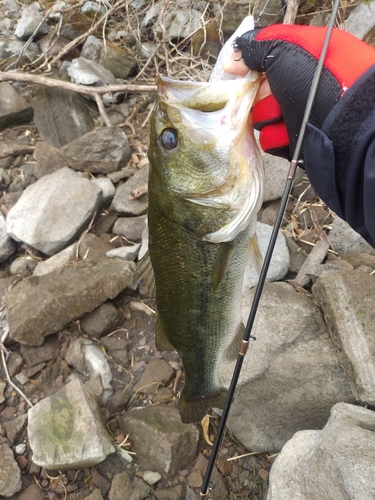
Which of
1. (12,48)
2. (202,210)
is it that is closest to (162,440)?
(202,210)

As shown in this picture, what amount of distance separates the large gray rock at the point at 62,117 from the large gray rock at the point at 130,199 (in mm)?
1590

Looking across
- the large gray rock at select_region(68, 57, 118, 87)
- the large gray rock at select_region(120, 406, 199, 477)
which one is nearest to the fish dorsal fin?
the large gray rock at select_region(120, 406, 199, 477)

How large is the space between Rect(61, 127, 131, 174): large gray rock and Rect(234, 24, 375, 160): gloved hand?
11.8 feet

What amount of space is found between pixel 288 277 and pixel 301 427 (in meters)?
1.27

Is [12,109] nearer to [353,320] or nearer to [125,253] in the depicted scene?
[125,253]

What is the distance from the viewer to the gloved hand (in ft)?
4.94

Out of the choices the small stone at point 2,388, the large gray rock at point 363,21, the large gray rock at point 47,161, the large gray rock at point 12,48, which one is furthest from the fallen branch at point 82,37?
the small stone at point 2,388

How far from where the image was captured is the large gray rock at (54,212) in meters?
4.40

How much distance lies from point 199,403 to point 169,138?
65.2 inches

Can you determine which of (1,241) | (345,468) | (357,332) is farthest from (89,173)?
(345,468)

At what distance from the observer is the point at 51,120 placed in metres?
5.91

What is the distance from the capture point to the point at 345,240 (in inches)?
142

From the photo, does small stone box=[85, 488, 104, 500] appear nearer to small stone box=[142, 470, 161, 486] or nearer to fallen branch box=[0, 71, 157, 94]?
small stone box=[142, 470, 161, 486]

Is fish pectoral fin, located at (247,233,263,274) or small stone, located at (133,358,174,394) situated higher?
fish pectoral fin, located at (247,233,263,274)
